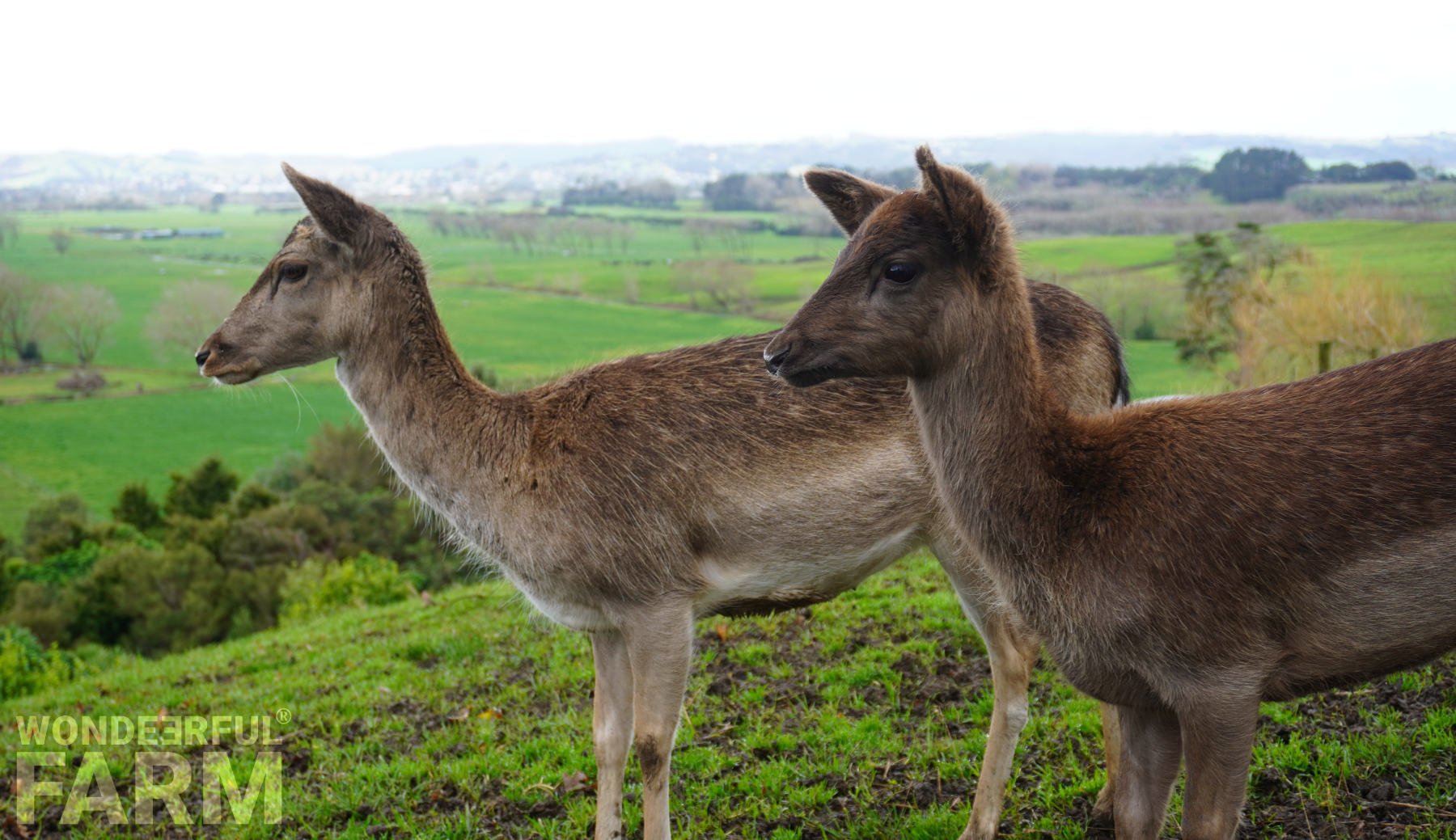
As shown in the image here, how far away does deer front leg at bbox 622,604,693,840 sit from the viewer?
540 centimetres

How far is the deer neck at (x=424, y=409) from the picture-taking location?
230 inches

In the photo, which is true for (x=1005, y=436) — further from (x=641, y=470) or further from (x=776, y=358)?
(x=641, y=470)

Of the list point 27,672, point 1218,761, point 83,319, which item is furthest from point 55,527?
point 1218,761

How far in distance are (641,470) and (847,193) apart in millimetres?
1900

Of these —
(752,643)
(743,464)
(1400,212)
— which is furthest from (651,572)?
(1400,212)

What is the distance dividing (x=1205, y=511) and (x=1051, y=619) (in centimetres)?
71

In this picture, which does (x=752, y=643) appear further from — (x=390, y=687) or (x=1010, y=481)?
(x=1010, y=481)

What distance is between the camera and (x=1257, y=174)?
37906 millimetres

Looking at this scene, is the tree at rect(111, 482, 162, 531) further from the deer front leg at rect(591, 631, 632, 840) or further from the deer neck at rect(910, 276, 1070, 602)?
the deer neck at rect(910, 276, 1070, 602)

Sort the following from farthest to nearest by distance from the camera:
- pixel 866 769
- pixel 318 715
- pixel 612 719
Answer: pixel 318 715
pixel 866 769
pixel 612 719

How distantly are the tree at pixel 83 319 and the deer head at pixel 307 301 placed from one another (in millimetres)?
86810

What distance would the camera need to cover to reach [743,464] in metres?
5.67

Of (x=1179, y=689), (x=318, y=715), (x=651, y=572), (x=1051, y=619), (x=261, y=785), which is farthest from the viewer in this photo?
(x=318, y=715)

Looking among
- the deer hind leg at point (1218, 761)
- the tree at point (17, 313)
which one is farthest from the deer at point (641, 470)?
the tree at point (17, 313)
